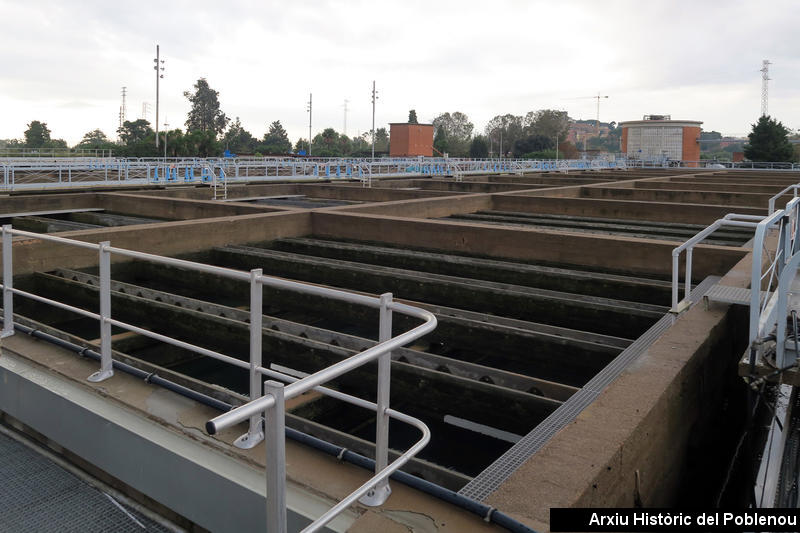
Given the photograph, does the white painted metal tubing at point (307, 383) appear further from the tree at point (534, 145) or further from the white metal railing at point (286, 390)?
the tree at point (534, 145)

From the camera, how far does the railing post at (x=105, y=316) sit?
4.76 metres

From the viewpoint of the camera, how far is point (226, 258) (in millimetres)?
10844


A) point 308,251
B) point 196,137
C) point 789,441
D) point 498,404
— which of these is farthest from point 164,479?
point 196,137

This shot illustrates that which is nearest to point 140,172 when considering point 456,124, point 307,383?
point 307,383

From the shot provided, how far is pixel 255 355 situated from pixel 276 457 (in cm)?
158

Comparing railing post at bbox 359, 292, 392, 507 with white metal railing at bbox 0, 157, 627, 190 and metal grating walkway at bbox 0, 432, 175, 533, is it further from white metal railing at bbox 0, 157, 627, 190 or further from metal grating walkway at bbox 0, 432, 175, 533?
white metal railing at bbox 0, 157, 627, 190

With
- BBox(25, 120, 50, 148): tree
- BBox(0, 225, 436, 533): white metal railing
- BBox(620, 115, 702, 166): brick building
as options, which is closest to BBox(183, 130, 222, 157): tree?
BBox(25, 120, 50, 148): tree

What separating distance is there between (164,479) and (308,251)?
7.83m

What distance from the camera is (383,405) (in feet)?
10.9

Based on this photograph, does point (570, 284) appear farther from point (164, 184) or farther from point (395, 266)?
point (164, 184)

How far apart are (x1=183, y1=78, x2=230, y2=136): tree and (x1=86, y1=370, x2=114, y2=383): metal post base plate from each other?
340 feet

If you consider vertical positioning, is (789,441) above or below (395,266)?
below

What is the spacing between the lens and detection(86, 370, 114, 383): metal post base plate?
16.5ft

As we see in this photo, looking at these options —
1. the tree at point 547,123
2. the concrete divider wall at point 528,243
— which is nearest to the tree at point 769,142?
the tree at point 547,123
